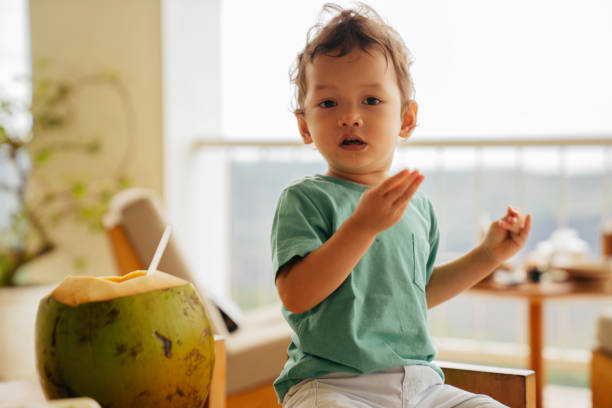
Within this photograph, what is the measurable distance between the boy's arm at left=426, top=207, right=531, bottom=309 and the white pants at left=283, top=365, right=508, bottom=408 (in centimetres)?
16

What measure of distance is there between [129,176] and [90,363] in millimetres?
3085

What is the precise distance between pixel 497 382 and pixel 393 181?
0.40 meters

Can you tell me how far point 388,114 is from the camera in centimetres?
87

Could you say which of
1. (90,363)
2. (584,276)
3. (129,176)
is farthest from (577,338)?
(90,363)

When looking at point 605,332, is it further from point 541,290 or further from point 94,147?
point 94,147

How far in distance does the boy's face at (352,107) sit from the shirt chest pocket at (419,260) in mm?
151

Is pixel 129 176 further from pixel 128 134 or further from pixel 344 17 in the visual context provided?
pixel 344 17

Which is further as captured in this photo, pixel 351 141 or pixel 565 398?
pixel 565 398

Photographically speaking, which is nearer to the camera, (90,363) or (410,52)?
(90,363)

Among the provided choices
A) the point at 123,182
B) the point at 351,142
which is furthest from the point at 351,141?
the point at 123,182

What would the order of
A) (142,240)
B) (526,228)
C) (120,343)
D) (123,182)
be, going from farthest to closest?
(123,182)
(142,240)
(526,228)
(120,343)

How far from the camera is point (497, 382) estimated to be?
90 centimetres

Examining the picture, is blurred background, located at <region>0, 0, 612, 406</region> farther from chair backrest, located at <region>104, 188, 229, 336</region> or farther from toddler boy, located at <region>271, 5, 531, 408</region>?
toddler boy, located at <region>271, 5, 531, 408</region>

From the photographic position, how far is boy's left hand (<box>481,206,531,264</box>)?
92cm
